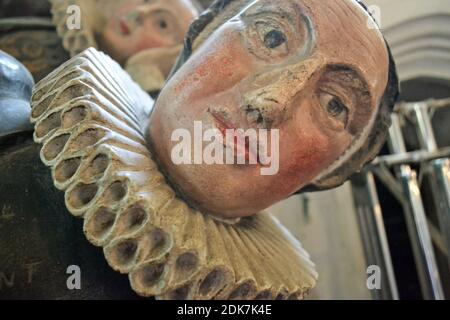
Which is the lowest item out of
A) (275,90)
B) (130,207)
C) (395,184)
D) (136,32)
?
(130,207)

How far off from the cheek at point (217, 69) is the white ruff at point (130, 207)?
96 millimetres

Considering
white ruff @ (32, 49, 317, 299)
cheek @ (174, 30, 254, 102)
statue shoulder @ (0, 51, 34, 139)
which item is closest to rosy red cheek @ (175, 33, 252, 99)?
cheek @ (174, 30, 254, 102)

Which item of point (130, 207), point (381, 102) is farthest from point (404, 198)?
point (130, 207)

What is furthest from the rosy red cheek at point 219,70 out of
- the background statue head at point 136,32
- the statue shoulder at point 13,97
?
the background statue head at point 136,32

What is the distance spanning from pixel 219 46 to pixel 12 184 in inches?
12.4

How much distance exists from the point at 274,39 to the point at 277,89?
0.28 feet

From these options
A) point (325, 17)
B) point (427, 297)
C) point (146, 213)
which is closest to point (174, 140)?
point (146, 213)

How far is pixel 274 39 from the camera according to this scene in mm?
663

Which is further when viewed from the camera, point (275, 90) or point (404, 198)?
point (404, 198)

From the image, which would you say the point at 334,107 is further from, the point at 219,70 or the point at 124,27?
the point at 124,27

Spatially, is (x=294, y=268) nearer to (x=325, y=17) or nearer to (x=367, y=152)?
(x=367, y=152)

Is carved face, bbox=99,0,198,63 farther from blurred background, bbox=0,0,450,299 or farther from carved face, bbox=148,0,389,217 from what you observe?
carved face, bbox=148,0,389,217

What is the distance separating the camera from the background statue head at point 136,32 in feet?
3.45

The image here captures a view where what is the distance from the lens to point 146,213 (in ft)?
1.90
